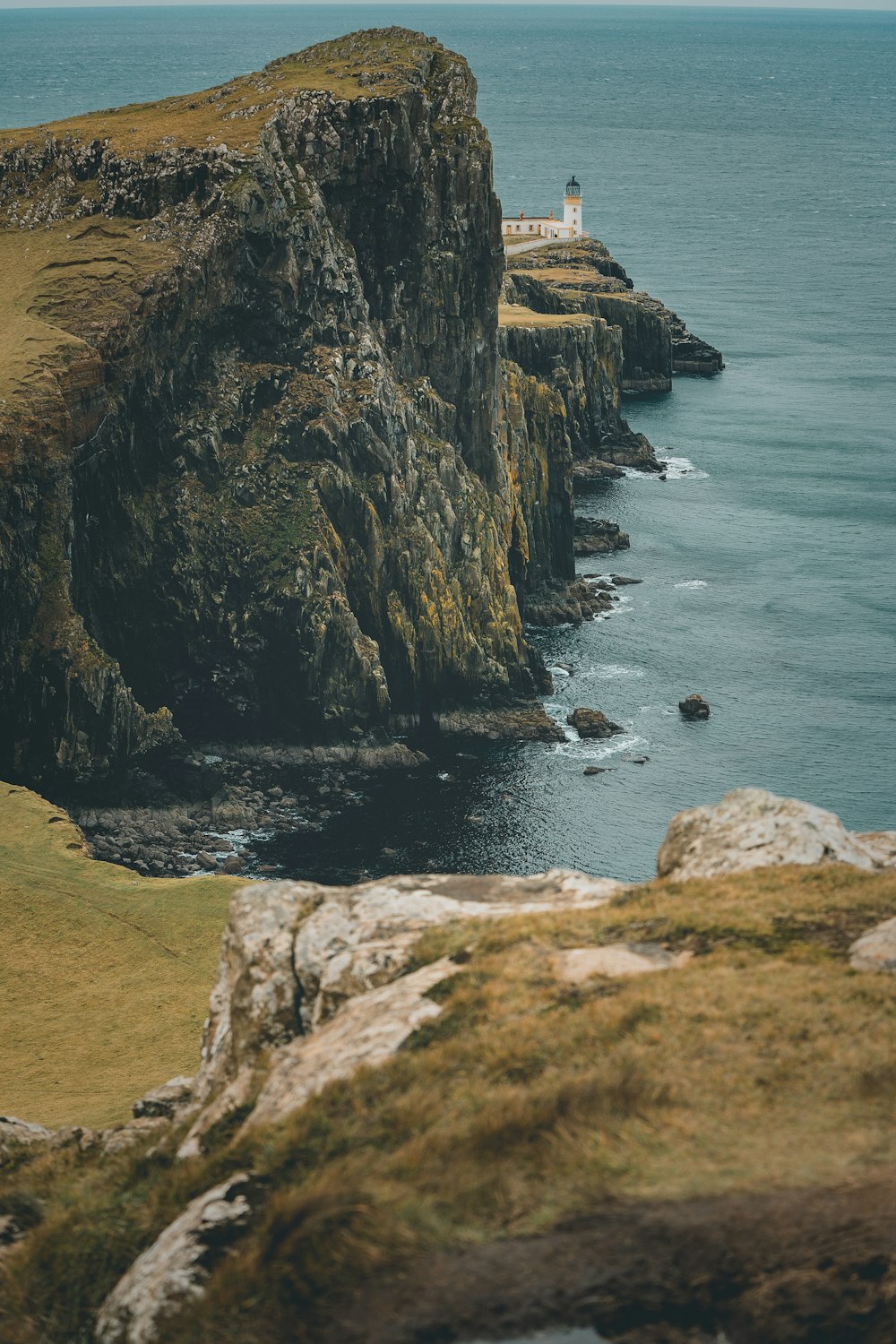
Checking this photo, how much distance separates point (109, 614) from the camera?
96.1 m

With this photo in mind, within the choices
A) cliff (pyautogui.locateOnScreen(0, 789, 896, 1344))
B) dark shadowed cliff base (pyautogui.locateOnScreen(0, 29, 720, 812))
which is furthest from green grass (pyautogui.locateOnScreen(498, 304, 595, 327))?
cliff (pyautogui.locateOnScreen(0, 789, 896, 1344))

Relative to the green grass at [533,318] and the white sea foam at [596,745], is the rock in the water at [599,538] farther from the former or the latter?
the white sea foam at [596,745]

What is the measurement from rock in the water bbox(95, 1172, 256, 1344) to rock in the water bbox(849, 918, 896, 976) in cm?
1049

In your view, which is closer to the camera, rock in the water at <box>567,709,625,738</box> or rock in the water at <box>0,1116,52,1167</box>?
rock in the water at <box>0,1116,52,1167</box>

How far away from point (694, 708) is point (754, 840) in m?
74.8

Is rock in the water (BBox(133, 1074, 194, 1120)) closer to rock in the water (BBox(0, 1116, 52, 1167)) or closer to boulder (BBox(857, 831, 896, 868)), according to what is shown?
rock in the water (BBox(0, 1116, 52, 1167))

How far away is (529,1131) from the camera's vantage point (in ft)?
68.1

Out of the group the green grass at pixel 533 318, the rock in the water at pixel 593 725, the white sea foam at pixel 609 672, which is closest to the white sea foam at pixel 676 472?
the green grass at pixel 533 318

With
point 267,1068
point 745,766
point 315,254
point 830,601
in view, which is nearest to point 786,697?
point 745,766

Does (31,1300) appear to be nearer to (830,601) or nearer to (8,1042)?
(8,1042)

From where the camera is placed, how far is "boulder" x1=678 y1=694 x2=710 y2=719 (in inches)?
4055

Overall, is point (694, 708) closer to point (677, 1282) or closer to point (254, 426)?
point (254, 426)

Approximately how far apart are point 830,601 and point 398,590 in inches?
1561

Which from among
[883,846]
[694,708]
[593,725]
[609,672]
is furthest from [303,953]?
[609,672]
